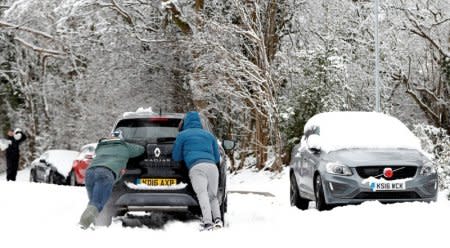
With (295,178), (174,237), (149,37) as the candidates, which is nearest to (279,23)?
(149,37)

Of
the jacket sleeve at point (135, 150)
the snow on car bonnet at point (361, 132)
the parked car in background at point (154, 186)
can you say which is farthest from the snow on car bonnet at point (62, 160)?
the jacket sleeve at point (135, 150)

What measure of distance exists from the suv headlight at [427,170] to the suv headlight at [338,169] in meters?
1.14

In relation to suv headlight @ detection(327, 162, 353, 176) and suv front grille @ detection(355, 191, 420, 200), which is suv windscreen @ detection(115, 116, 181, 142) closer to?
suv headlight @ detection(327, 162, 353, 176)

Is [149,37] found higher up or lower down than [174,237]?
Result: higher up

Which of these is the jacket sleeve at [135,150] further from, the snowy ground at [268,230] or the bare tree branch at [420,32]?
the bare tree branch at [420,32]

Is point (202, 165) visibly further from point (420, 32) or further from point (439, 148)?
point (420, 32)

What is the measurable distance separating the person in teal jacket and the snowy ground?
41 centimetres

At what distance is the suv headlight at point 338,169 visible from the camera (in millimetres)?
11562

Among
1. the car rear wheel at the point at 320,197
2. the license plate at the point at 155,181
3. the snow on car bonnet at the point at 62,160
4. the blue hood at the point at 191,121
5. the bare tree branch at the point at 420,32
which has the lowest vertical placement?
the snow on car bonnet at the point at 62,160

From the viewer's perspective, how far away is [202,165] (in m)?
9.82

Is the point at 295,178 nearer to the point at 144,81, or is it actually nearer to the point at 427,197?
the point at 427,197

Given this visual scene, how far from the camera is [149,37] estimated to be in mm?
31156

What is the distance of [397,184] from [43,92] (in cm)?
3073

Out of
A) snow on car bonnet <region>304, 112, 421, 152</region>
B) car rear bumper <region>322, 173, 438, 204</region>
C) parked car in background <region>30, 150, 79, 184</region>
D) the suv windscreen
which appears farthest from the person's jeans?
parked car in background <region>30, 150, 79, 184</region>
